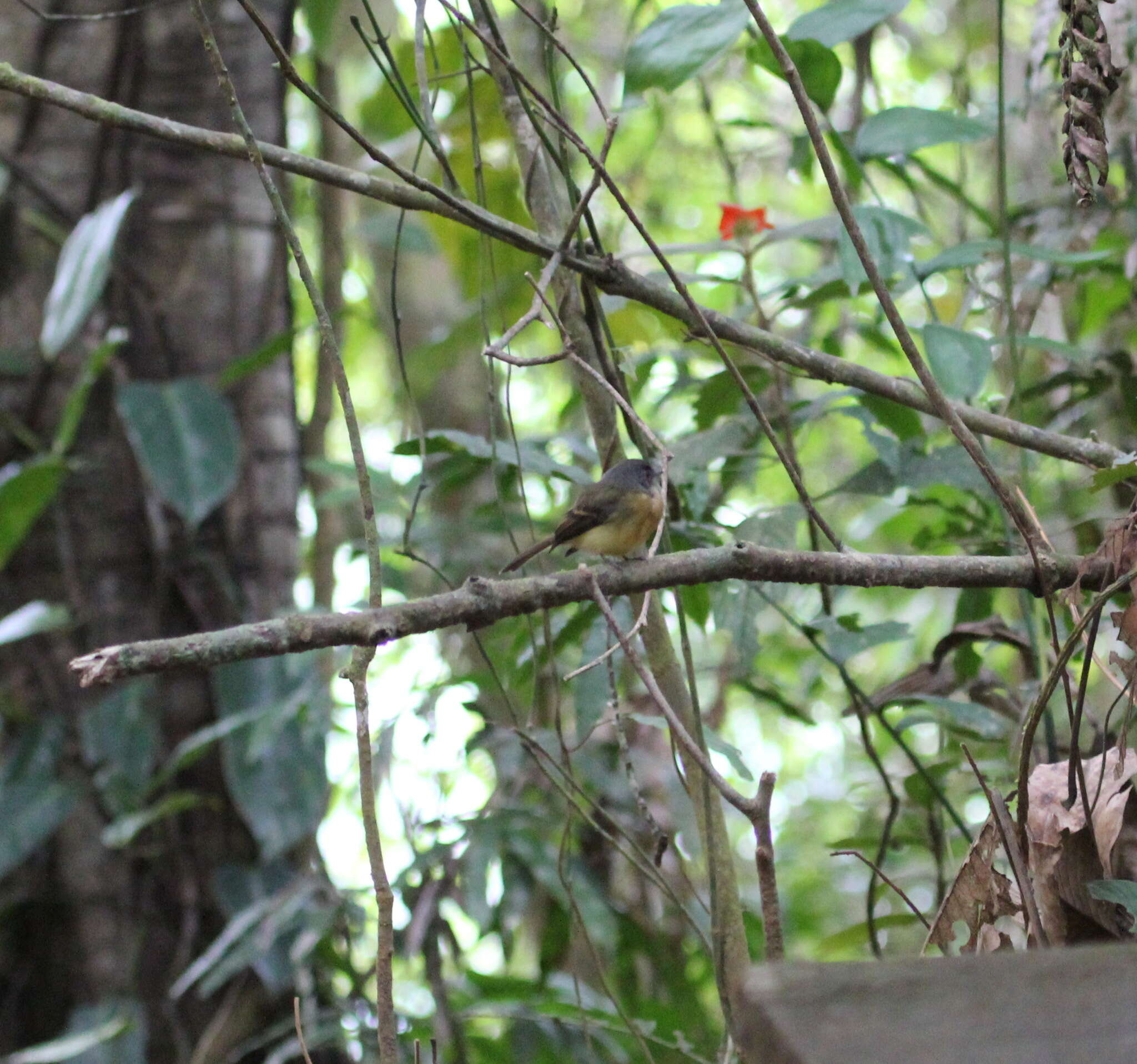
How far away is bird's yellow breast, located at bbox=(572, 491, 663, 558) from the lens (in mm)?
2850

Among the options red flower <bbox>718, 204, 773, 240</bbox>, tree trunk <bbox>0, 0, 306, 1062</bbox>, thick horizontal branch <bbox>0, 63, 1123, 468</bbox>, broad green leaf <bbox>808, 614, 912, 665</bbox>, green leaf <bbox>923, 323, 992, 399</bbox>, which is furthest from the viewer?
tree trunk <bbox>0, 0, 306, 1062</bbox>

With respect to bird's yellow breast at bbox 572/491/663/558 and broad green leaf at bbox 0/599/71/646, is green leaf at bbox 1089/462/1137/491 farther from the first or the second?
broad green leaf at bbox 0/599/71/646

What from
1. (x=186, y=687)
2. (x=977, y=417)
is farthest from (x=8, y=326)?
(x=977, y=417)

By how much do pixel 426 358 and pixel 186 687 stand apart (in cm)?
136

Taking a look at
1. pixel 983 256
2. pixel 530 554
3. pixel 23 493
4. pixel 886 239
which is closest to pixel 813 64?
pixel 886 239

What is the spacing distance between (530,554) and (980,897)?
1.30m

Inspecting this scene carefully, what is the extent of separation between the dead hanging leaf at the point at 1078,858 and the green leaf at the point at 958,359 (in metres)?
0.82

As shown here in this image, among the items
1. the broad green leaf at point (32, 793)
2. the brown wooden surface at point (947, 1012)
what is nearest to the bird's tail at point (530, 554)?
the brown wooden surface at point (947, 1012)

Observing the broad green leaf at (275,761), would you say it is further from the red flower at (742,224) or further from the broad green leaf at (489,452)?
the red flower at (742,224)

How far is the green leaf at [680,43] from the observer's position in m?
2.43

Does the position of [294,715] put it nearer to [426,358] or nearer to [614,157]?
[426,358]

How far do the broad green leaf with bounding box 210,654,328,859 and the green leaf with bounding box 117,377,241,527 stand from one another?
0.55 metres

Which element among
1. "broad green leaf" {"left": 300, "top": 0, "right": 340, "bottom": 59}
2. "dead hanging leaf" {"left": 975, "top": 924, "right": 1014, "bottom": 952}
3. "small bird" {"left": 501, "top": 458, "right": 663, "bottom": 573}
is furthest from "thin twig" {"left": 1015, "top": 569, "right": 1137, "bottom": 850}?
"broad green leaf" {"left": 300, "top": 0, "right": 340, "bottom": 59}

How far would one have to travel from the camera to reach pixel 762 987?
84cm
